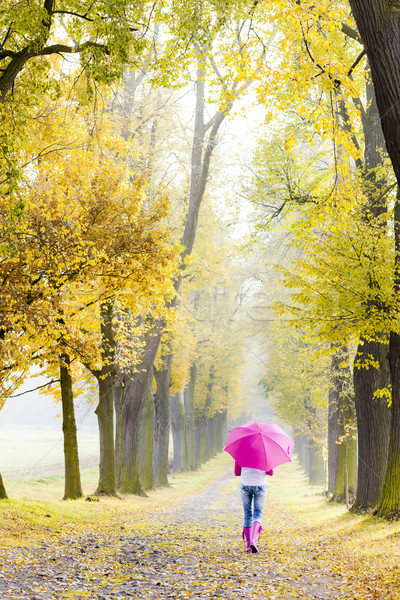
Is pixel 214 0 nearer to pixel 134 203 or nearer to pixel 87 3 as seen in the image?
pixel 87 3

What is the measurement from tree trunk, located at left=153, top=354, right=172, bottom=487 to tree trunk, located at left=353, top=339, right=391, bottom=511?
1330 cm

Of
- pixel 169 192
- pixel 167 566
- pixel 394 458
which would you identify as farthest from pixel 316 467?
pixel 167 566

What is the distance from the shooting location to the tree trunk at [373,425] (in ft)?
42.3

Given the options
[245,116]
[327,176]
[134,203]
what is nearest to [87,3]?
[245,116]

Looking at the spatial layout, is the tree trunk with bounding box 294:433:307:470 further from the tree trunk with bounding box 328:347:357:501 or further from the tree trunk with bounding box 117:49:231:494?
the tree trunk with bounding box 117:49:231:494

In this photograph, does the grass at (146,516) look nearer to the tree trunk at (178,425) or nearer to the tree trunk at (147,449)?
the tree trunk at (147,449)

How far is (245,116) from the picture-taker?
10.7 m

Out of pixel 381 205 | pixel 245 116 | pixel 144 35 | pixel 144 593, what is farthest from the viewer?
pixel 381 205

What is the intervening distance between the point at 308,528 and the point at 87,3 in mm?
11491

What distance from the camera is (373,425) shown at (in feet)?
42.8

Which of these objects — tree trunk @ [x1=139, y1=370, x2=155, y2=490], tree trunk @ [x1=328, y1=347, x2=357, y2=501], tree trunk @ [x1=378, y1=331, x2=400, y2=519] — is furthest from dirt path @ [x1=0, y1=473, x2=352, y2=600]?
tree trunk @ [x1=139, y1=370, x2=155, y2=490]

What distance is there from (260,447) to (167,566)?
2.24 m

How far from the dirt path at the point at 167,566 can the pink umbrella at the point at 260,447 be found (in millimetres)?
A: 1344

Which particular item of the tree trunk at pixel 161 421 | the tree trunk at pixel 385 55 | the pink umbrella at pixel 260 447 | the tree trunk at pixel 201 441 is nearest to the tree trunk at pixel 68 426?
the pink umbrella at pixel 260 447
